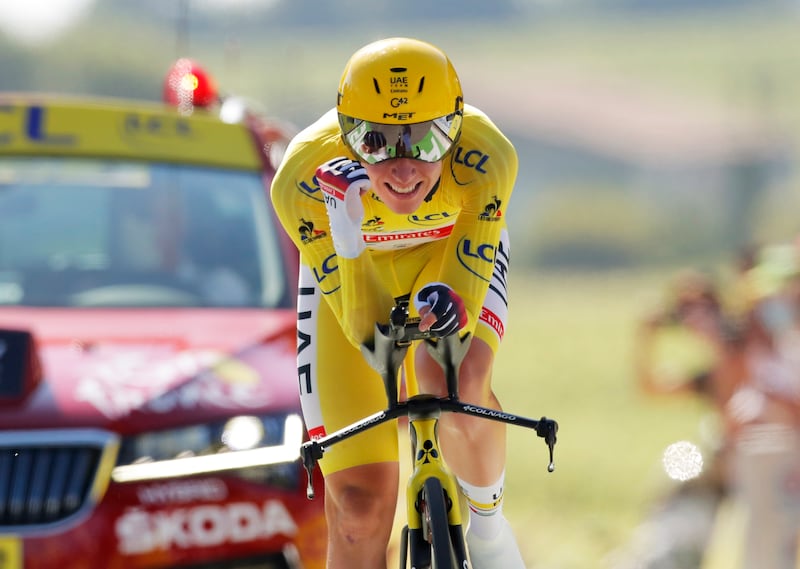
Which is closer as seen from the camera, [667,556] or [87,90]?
[667,556]

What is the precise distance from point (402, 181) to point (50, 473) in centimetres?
161

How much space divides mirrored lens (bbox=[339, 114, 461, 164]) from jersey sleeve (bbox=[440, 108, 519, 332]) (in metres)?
0.17

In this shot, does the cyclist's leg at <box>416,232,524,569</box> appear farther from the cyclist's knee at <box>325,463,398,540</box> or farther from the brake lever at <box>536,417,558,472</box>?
the brake lever at <box>536,417,558,472</box>

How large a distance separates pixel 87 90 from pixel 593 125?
2795cm

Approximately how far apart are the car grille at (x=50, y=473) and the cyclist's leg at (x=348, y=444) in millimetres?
786

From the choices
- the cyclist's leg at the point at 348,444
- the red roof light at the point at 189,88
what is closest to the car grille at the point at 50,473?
the cyclist's leg at the point at 348,444

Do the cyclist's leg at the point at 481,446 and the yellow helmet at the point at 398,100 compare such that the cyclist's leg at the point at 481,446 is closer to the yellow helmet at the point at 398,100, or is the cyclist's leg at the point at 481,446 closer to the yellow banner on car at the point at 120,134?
the yellow helmet at the point at 398,100

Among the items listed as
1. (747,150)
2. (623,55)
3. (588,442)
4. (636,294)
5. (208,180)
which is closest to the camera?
(208,180)

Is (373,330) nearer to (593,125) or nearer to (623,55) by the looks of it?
(593,125)

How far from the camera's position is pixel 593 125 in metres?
78.5

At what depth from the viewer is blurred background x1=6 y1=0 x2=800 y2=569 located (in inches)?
444

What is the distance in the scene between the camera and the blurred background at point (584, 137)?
11.3 metres

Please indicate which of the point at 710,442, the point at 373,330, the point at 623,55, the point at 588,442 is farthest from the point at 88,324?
the point at 623,55

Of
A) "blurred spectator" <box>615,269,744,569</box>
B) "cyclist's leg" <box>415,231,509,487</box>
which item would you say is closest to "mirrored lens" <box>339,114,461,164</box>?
"cyclist's leg" <box>415,231,509,487</box>
